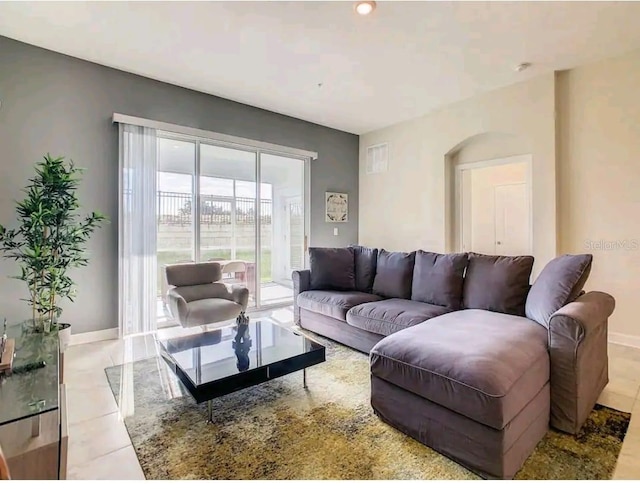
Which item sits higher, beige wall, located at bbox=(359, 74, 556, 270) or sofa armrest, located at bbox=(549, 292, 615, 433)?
beige wall, located at bbox=(359, 74, 556, 270)

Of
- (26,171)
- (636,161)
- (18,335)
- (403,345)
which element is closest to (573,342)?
(403,345)

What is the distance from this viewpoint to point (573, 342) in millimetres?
1774

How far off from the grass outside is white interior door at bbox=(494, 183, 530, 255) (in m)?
3.68

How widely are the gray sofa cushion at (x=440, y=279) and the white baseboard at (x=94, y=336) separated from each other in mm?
3160

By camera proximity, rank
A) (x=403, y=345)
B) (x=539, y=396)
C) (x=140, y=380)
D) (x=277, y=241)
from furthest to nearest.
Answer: (x=277, y=241) → (x=140, y=380) → (x=403, y=345) → (x=539, y=396)

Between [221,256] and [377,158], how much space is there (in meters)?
3.05

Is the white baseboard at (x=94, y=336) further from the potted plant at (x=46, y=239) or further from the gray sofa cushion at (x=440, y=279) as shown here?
the gray sofa cushion at (x=440, y=279)

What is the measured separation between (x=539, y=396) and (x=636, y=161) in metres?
2.88

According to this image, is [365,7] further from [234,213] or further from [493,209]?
[493,209]

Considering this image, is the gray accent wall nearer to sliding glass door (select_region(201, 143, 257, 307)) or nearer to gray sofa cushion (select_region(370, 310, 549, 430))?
sliding glass door (select_region(201, 143, 257, 307))

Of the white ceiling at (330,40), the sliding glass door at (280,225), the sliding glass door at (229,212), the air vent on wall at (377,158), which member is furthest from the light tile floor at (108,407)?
the air vent on wall at (377,158)

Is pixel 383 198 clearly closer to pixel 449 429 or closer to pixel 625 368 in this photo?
pixel 625 368

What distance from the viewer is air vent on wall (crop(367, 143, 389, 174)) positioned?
219 inches

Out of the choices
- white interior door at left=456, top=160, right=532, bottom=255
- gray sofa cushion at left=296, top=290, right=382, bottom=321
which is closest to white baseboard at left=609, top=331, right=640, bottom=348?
white interior door at left=456, top=160, right=532, bottom=255
